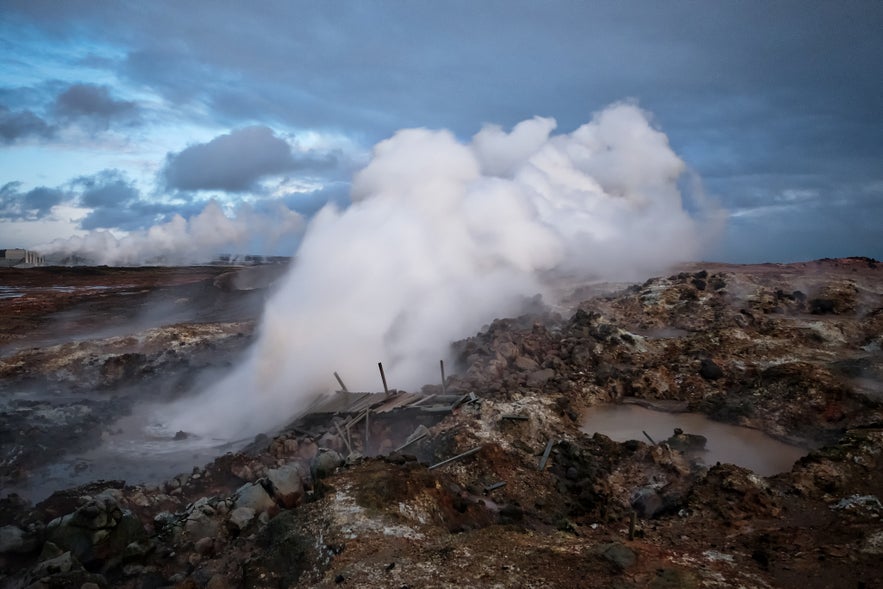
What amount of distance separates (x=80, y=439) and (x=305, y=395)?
4.50 metres

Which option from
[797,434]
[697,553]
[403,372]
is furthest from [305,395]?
[797,434]

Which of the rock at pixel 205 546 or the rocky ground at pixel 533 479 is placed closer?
the rocky ground at pixel 533 479

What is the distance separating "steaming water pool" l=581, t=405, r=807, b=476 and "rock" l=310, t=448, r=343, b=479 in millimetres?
4370

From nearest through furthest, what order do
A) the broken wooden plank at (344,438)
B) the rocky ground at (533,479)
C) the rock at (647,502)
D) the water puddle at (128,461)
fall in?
the rocky ground at (533,479) → the rock at (647,502) → the broken wooden plank at (344,438) → the water puddle at (128,461)

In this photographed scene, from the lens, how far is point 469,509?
6.10m

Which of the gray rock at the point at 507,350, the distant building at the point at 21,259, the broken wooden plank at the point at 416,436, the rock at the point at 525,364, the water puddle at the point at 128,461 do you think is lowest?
the water puddle at the point at 128,461

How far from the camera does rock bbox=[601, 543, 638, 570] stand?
4480 millimetres

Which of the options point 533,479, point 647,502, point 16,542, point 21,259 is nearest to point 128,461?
point 16,542

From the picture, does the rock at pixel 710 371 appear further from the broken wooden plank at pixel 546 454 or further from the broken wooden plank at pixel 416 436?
the broken wooden plank at pixel 416 436

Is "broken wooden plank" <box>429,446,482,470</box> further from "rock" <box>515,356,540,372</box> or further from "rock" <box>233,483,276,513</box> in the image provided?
"rock" <box>515,356,540,372</box>

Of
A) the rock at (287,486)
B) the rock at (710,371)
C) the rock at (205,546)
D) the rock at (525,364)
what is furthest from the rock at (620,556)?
the rock at (710,371)

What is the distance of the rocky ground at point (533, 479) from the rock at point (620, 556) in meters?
0.02

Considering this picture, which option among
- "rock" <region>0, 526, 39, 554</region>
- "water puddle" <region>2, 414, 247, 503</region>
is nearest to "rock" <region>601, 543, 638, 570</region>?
"rock" <region>0, 526, 39, 554</region>

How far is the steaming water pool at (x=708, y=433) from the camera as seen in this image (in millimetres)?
7656
